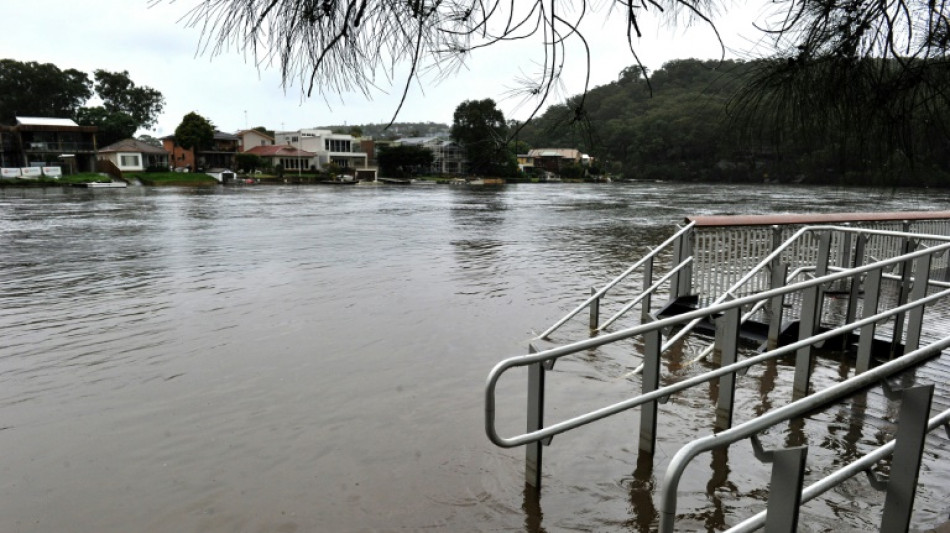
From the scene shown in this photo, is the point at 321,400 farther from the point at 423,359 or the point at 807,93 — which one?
the point at 807,93

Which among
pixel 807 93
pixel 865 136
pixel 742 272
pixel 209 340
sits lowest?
pixel 209 340

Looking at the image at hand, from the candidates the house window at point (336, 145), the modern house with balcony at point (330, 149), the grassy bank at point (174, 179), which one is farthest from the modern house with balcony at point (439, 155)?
the grassy bank at point (174, 179)

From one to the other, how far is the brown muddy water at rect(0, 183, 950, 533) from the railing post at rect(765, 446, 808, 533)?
2.03 m

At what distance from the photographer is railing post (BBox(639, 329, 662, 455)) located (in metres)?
4.60

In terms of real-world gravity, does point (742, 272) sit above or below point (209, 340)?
above

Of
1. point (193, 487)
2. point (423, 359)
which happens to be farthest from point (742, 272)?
point (193, 487)

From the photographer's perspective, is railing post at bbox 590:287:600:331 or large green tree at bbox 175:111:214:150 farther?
large green tree at bbox 175:111:214:150

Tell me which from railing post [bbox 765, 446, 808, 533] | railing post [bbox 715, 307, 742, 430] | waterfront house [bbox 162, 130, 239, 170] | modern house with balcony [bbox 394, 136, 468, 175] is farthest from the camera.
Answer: modern house with balcony [bbox 394, 136, 468, 175]

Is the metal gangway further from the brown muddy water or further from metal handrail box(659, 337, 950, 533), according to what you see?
the brown muddy water

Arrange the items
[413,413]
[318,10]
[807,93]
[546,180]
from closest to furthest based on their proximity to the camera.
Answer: [318,10] → [807,93] → [413,413] → [546,180]

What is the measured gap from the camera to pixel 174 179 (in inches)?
2869

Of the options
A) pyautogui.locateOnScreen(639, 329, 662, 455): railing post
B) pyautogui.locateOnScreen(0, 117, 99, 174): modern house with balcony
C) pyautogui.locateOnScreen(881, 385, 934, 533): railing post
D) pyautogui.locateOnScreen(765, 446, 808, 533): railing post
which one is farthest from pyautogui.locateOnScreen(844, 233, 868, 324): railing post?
pyautogui.locateOnScreen(0, 117, 99, 174): modern house with balcony

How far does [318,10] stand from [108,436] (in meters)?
4.68

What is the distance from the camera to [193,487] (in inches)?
190
